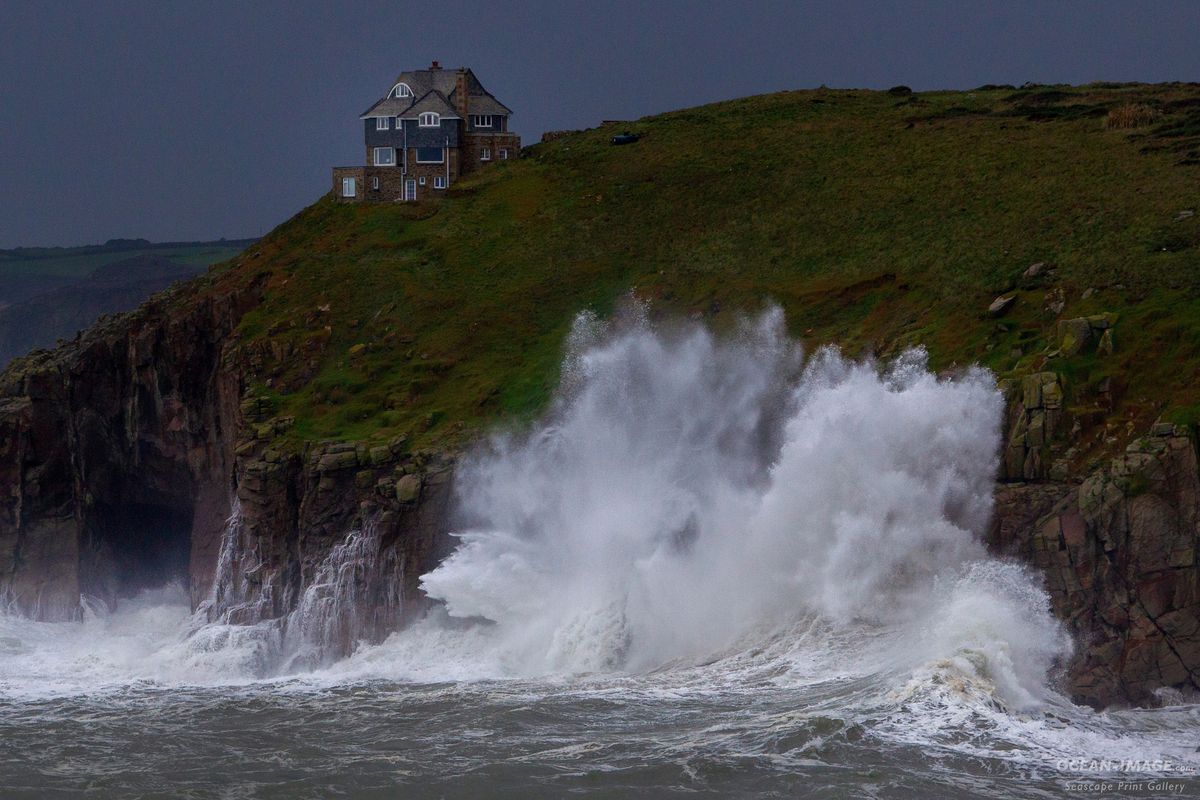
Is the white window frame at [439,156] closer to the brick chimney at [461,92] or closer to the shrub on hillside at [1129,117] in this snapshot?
Answer: the brick chimney at [461,92]

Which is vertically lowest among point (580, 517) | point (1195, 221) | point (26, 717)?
point (26, 717)

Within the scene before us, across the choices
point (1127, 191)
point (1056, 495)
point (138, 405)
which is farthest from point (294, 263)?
point (1056, 495)

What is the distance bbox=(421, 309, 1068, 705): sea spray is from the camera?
153 feet

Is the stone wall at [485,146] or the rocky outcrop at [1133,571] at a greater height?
the stone wall at [485,146]

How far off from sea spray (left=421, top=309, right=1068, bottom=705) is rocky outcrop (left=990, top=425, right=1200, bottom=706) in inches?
39.9

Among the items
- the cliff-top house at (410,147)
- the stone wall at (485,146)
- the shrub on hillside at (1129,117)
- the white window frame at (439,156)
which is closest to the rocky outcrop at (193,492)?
the cliff-top house at (410,147)

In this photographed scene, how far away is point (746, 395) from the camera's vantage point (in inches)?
2255

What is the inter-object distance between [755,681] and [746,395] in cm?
1412

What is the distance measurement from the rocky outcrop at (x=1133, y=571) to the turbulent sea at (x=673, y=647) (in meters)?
0.84

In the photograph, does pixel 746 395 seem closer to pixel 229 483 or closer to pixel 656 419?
pixel 656 419

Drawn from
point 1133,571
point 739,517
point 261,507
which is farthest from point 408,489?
point 1133,571

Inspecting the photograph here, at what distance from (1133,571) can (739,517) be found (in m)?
13.7

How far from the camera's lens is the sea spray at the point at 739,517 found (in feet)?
153

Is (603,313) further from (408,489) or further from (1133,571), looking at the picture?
(1133,571)
